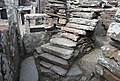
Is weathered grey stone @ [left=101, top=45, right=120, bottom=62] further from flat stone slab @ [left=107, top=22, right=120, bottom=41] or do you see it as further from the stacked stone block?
flat stone slab @ [left=107, top=22, right=120, bottom=41]

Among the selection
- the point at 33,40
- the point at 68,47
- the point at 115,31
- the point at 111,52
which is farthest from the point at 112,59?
the point at 33,40

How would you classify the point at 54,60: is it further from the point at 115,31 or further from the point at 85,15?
the point at 115,31

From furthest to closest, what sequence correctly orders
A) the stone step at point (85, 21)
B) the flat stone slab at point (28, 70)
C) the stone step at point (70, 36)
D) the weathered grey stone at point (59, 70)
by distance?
1. the stone step at point (85, 21)
2. the stone step at point (70, 36)
3. the flat stone slab at point (28, 70)
4. the weathered grey stone at point (59, 70)

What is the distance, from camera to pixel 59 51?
4.17 m

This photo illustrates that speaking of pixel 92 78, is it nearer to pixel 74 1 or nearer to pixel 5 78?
pixel 5 78

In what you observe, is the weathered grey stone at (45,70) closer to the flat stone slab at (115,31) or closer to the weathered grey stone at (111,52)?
the weathered grey stone at (111,52)

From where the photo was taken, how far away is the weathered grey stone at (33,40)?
207 inches

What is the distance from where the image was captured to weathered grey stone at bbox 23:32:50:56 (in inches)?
207

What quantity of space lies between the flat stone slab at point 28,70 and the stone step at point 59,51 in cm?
65

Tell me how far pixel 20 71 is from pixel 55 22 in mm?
2037

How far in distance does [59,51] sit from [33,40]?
149cm

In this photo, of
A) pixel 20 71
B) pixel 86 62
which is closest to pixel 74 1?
pixel 86 62

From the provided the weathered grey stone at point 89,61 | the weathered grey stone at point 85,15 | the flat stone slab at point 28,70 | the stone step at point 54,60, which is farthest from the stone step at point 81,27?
the flat stone slab at point 28,70

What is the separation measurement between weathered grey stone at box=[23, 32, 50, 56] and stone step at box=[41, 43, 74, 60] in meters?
0.91
